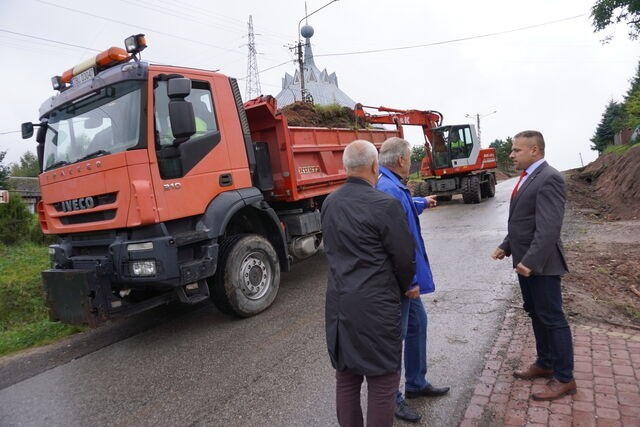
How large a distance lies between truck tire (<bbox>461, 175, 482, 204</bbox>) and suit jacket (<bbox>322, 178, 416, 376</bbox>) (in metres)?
15.2

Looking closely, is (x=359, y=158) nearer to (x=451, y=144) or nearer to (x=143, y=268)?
(x=143, y=268)

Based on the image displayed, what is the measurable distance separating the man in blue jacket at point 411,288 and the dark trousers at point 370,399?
480 millimetres

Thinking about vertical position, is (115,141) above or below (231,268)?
above

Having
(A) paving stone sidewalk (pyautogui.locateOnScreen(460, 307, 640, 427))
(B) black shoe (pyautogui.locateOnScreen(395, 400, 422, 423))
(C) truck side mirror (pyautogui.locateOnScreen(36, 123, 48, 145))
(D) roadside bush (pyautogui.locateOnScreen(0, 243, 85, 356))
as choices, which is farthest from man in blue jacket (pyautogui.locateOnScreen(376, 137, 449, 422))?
(D) roadside bush (pyautogui.locateOnScreen(0, 243, 85, 356))

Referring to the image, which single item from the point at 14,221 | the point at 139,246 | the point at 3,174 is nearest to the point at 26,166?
the point at 3,174

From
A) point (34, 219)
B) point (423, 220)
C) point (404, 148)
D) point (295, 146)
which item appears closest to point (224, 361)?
point (404, 148)

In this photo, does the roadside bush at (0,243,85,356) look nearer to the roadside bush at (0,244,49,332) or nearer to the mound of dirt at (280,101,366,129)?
the roadside bush at (0,244,49,332)

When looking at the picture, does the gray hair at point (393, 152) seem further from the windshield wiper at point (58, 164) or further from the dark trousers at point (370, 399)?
the windshield wiper at point (58, 164)

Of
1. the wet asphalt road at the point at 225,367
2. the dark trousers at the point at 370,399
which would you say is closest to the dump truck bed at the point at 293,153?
the wet asphalt road at the point at 225,367

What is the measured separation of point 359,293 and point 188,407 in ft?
6.73

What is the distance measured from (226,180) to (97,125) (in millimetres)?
1483

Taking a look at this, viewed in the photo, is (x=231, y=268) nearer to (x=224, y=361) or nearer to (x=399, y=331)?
(x=224, y=361)

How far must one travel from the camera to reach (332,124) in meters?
8.07

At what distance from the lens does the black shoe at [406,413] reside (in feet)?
9.51
